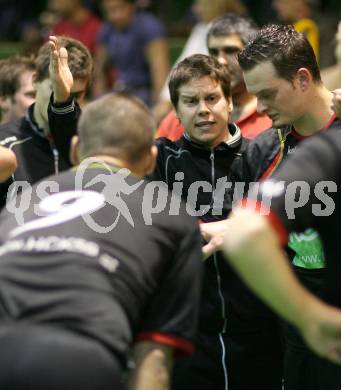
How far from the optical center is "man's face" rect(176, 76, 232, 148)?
5.12m

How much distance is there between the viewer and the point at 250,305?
16.7 feet

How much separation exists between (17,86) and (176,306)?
9.57 feet

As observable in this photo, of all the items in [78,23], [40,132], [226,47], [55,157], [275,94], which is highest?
[78,23]

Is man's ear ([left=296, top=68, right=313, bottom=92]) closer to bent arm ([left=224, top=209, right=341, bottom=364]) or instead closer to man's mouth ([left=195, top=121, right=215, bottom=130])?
man's mouth ([left=195, top=121, right=215, bottom=130])

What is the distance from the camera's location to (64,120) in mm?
5184

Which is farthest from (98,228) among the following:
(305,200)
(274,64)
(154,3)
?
(154,3)

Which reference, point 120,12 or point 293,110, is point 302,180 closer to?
point 293,110

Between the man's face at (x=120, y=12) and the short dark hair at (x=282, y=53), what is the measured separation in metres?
4.63

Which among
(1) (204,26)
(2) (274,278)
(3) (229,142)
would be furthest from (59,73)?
(1) (204,26)

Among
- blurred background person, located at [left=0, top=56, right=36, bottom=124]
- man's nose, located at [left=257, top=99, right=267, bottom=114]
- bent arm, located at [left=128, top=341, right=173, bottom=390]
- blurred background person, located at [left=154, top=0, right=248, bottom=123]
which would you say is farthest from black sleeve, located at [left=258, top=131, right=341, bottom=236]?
blurred background person, located at [left=154, top=0, right=248, bottom=123]

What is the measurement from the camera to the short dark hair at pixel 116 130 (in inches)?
145

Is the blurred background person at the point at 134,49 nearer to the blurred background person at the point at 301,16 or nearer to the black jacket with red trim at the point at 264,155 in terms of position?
the blurred background person at the point at 301,16

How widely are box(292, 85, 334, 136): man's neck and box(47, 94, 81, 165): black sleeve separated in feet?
3.99

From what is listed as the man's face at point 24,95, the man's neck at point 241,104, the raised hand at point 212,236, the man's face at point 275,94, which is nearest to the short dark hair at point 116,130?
the raised hand at point 212,236
